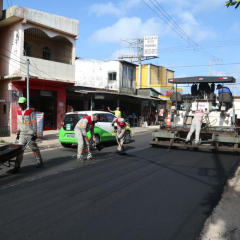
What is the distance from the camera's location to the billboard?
141 feet

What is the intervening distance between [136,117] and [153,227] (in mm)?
23572

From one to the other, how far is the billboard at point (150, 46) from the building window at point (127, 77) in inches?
→ 566

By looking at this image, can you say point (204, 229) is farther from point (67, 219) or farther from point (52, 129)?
point (52, 129)

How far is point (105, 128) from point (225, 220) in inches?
334

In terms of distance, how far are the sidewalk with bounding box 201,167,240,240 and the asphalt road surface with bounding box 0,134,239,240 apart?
14cm

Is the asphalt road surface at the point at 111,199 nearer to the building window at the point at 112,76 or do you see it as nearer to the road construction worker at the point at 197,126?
the road construction worker at the point at 197,126

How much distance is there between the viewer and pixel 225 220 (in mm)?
4504

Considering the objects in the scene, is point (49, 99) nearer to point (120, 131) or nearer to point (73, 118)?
point (73, 118)

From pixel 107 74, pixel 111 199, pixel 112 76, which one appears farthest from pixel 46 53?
pixel 111 199

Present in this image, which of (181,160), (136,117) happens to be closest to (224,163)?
(181,160)

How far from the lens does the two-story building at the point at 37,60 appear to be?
16844 mm

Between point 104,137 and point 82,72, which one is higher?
point 82,72

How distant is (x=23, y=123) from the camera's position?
24.8ft

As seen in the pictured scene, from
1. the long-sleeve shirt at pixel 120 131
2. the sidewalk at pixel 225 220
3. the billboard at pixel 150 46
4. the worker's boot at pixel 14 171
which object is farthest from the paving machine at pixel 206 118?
the billboard at pixel 150 46
